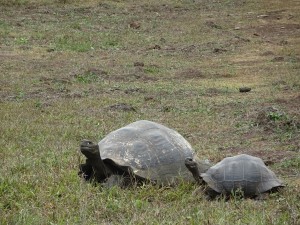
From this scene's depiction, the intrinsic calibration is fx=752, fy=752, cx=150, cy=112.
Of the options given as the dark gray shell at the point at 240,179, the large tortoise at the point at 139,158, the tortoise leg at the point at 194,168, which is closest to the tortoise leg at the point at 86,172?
the large tortoise at the point at 139,158

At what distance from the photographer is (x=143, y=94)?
14742 millimetres

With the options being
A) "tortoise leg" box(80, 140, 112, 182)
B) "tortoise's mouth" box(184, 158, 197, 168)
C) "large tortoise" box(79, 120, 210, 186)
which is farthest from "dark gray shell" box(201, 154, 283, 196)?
"tortoise leg" box(80, 140, 112, 182)

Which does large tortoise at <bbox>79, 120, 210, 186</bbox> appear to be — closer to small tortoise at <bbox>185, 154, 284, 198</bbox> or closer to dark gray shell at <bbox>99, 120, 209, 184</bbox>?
dark gray shell at <bbox>99, 120, 209, 184</bbox>

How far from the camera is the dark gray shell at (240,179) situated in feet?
22.8

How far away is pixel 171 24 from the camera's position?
1067 inches

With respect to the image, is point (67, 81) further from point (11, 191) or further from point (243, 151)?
point (11, 191)

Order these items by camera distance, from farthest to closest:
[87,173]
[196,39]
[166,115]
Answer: [196,39]
[166,115]
[87,173]

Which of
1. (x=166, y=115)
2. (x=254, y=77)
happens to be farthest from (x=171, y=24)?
(x=166, y=115)

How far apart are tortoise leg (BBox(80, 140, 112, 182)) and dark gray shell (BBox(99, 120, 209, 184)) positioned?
0.33 feet

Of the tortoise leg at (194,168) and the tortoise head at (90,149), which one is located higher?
the tortoise head at (90,149)

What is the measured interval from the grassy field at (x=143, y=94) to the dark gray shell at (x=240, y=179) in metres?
0.15

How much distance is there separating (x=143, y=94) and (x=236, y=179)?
7.89m

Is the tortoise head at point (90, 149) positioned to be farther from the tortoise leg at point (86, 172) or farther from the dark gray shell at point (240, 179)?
the dark gray shell at point (240, 179)

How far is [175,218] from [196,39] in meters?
19.0
